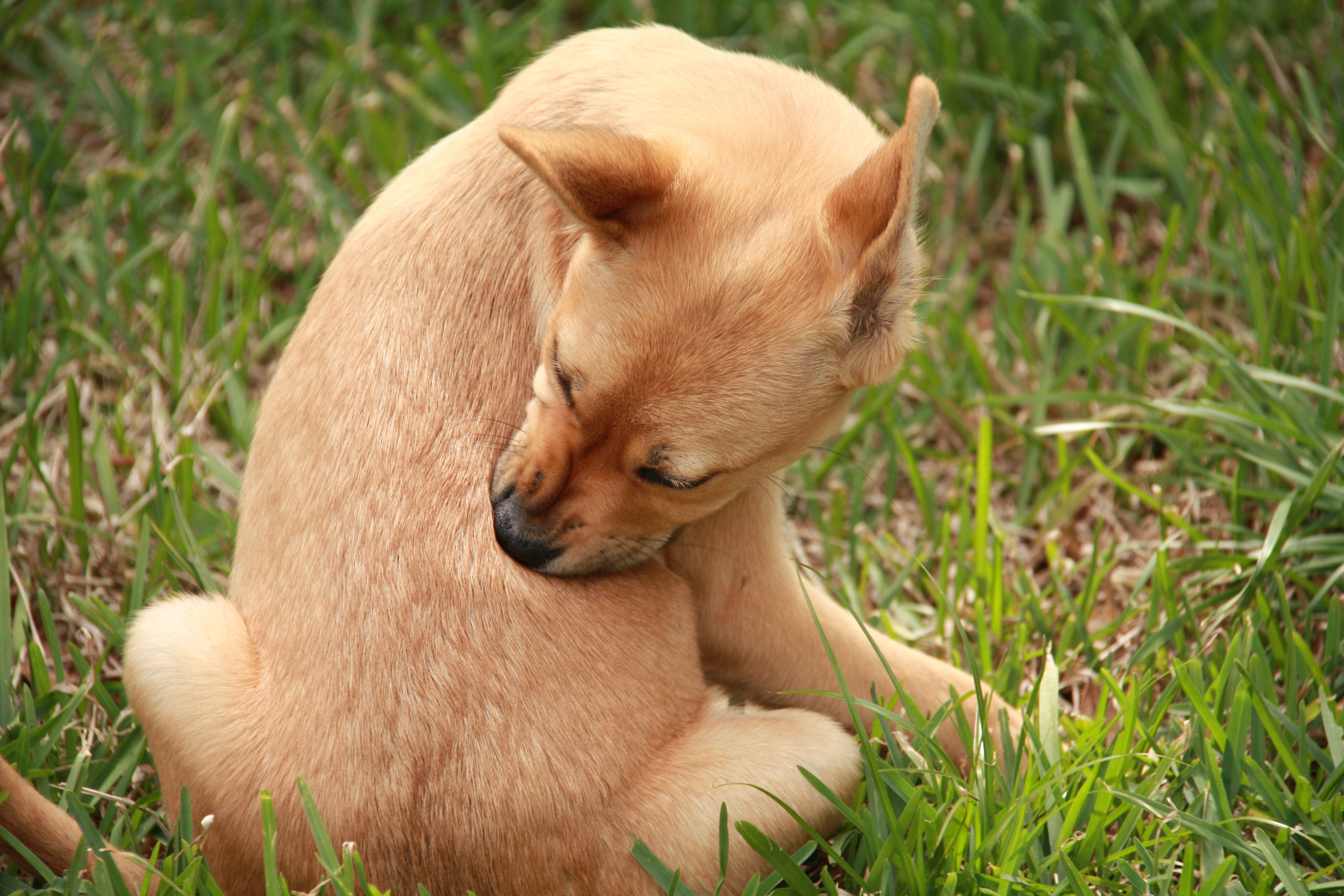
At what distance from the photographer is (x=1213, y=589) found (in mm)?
4121

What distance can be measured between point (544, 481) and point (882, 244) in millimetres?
1031

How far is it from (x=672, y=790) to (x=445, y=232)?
1631 millimetres

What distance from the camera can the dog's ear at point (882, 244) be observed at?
8.40 feet

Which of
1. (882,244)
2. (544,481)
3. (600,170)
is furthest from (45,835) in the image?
(882,244)

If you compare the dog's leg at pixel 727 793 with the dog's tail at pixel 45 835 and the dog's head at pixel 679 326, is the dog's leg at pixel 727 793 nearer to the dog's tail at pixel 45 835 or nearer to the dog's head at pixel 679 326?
the dog's head at pixel 679 326

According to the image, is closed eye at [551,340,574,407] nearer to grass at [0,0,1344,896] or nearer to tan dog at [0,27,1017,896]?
tan dog at [0,27,1017,896]

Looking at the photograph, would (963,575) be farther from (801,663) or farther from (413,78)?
(413,78)

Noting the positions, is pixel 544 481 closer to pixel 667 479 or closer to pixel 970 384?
pixel 667 479

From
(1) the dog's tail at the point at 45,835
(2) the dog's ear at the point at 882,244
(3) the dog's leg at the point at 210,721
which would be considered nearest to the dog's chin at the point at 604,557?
(2) the dog's ear at the point at 882,244

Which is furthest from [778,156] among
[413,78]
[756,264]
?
[413,78]

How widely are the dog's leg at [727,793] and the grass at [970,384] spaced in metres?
0.09

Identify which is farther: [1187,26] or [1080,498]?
[1187,26]

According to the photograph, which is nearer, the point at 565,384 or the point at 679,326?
the point at 679,326

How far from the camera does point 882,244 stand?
267 cm
